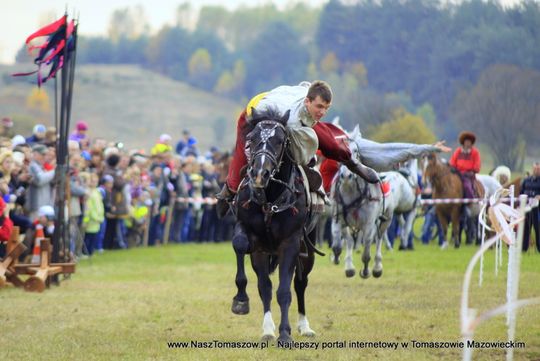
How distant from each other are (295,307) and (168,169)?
46.5 feet

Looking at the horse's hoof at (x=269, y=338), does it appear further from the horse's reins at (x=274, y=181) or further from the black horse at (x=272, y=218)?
the horse's reins at (x=274, y=181)

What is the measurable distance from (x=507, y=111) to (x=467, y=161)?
1.61 metres

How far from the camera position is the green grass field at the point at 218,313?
32.3ft

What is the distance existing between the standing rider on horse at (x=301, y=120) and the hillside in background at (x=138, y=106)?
78994 mm

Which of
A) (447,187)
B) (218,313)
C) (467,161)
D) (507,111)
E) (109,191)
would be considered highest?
(507,111)

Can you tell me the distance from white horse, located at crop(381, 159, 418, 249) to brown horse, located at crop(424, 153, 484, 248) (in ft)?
5.71

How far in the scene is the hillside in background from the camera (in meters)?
96.9

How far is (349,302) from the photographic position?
1425 centimetres

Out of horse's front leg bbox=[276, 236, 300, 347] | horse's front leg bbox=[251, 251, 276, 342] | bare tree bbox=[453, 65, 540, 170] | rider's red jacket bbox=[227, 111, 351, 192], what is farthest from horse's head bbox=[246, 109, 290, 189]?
bare tree bbox=[453, 65, 540, 170]

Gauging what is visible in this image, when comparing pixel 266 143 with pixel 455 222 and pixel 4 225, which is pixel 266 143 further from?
pixel 455 222

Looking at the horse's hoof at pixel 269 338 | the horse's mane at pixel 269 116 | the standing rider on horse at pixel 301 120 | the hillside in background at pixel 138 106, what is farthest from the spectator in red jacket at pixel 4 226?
the hillside in background at pixel 138 106

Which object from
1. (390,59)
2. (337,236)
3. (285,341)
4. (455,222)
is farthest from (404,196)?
(390,59)

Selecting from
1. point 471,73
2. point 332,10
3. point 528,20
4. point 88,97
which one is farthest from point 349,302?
point 88,97

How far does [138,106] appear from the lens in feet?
357
